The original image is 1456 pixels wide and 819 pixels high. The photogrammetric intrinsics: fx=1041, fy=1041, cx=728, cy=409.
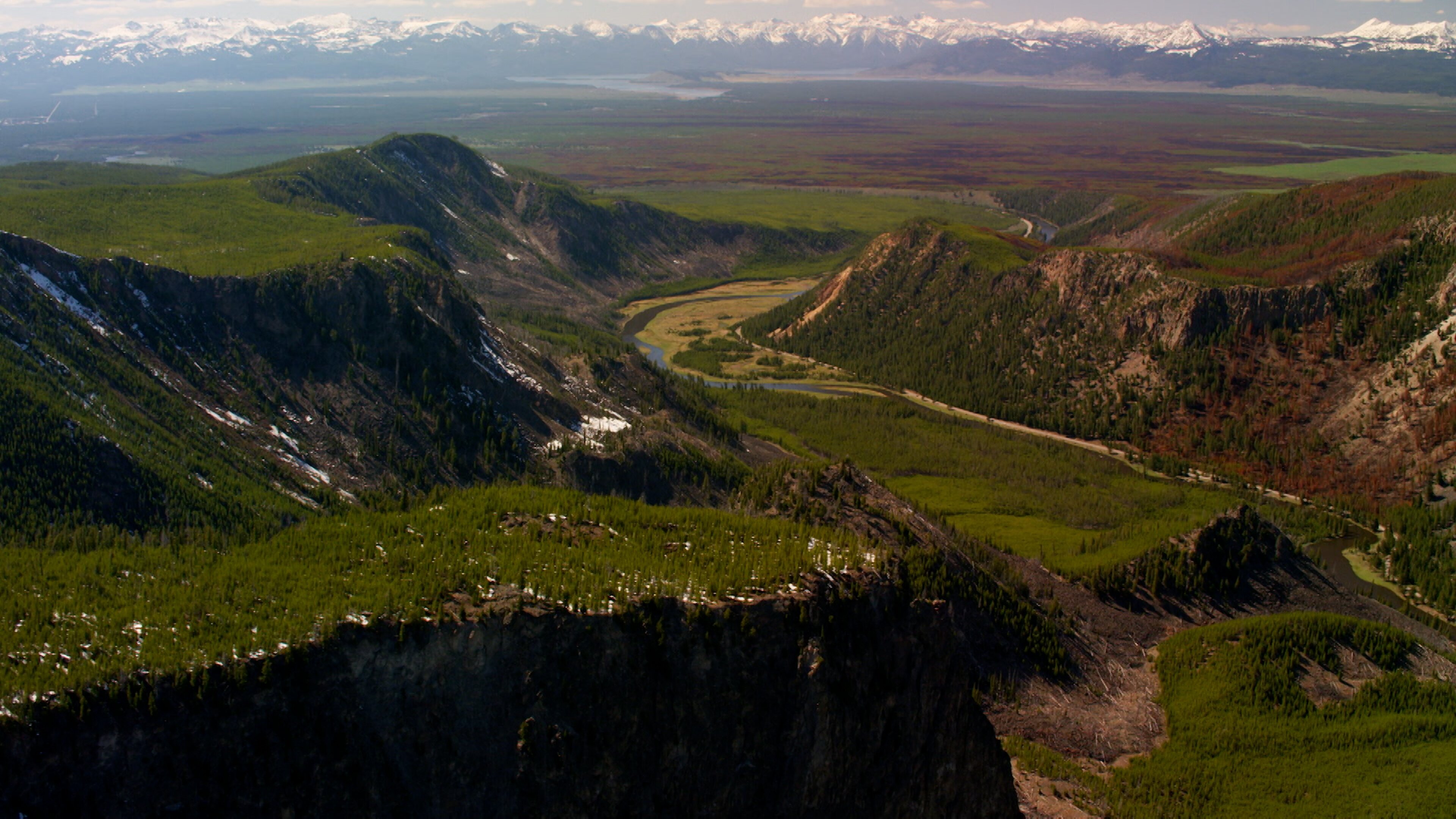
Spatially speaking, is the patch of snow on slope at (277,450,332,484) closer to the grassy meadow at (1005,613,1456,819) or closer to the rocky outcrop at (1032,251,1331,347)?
the grassy meadow at (1005,613,1456,819)

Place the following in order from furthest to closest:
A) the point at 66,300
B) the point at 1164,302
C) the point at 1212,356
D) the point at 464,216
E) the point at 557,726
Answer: the point at 464,216 < the point at 1164,302 < the point at 1212,356 < the point at 66,300 < the point at 557,726

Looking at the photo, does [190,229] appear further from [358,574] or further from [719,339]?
[358,574]

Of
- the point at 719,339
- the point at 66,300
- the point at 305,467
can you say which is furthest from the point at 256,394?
the point at 719,339

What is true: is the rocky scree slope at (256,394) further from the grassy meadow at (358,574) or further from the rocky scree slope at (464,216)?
the rocky scree slope at (464,216)

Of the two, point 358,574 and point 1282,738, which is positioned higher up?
point 358,574

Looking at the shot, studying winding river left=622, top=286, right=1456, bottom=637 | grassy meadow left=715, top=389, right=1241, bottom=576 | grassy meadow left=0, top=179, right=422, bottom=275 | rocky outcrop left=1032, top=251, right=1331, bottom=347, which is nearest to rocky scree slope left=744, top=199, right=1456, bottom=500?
rocky outcrop left=1032, top=251, right=1331, bottom=347

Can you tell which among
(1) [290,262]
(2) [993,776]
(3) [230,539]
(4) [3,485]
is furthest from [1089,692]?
(1) [290,262]
